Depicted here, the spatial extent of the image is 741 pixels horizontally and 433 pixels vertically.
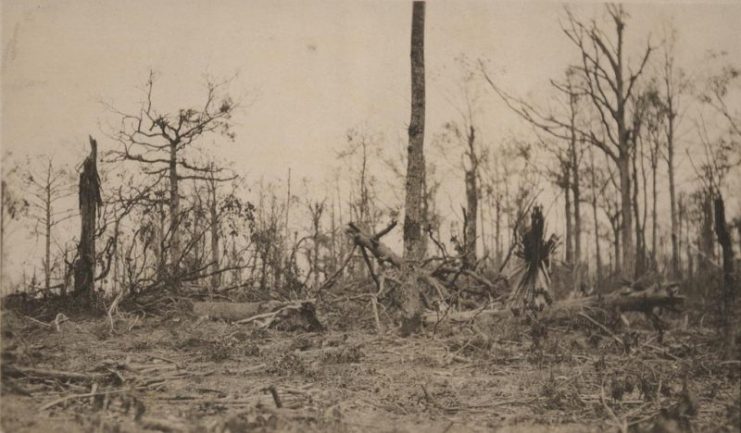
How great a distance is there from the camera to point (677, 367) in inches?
228

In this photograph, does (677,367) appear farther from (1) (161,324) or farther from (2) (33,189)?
(2) (33,189)

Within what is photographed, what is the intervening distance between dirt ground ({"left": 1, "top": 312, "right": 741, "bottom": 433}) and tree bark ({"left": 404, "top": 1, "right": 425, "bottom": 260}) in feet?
3.99

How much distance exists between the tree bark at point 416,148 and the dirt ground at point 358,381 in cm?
122

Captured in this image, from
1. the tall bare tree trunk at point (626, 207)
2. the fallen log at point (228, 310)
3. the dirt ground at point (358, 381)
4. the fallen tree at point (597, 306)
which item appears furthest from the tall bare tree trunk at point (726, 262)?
the tall bare tree trunk at point (626, 207)

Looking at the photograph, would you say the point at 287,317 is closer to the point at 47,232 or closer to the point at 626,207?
the point at 47,232

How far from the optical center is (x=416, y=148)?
294 inches

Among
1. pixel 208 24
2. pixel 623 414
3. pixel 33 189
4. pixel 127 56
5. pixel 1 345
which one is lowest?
pixel 623 414

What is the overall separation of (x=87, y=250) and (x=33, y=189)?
168cm

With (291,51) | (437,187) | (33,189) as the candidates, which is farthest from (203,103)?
(437,187)

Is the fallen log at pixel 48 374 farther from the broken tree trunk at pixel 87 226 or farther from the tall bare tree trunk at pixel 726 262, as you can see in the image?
the tall bare tree trunk at pixel 726 262

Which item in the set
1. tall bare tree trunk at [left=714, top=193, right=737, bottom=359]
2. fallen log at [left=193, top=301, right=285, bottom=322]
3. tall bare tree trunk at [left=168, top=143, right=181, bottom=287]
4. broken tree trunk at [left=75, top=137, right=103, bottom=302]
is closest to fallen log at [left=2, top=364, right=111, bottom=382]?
fallen log at [left=193, top=301, right=285, bottom=322]

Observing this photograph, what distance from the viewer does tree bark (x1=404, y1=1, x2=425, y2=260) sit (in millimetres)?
7312

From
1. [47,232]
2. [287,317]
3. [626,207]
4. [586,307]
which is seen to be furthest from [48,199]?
[626,207]

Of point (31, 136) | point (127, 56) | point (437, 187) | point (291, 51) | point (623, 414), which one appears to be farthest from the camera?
point (437, 187)
